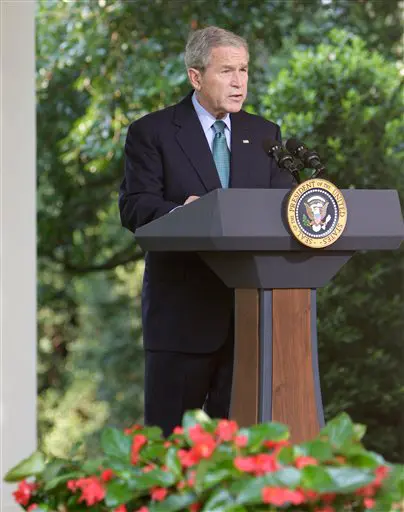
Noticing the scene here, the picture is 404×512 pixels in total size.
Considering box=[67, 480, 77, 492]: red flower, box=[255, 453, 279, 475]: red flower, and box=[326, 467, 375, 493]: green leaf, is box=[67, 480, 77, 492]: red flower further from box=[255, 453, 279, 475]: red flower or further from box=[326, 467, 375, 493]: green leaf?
box=[326, 467, 375, 493]: green leaf

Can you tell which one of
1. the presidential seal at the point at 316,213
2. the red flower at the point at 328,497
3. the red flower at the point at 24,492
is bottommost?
the red flower at the point at 24,492

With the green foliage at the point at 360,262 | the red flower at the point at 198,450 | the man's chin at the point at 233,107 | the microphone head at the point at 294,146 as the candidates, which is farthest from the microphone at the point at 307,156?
the green foliage at the point at 360,262

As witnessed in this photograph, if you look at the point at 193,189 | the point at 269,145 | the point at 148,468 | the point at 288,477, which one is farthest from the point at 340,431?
the point at 193,189

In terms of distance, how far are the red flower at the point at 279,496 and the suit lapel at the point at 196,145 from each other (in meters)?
1.29

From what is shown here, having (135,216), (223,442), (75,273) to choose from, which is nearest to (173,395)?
(135,216)

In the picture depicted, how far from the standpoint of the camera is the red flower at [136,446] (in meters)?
1.86

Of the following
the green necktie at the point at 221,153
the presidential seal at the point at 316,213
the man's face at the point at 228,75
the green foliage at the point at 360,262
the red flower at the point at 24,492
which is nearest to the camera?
the red flower at the point at 24,492

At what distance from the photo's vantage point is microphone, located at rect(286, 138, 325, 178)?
2494 mm

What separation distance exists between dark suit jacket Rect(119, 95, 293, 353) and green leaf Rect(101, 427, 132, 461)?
0.98 m

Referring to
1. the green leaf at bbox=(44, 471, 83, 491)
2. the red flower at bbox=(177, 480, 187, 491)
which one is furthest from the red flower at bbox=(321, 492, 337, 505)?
the green leaf at bbox=(44, 471, 83, 491)

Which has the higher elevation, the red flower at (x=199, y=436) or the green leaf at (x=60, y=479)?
the red flower at (x=199, y=436)

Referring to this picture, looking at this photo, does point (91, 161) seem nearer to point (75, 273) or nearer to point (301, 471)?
point (75, 273)

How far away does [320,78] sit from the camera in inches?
229

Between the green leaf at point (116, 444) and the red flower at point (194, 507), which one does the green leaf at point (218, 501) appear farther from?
the green leaf at point (116, 444)
